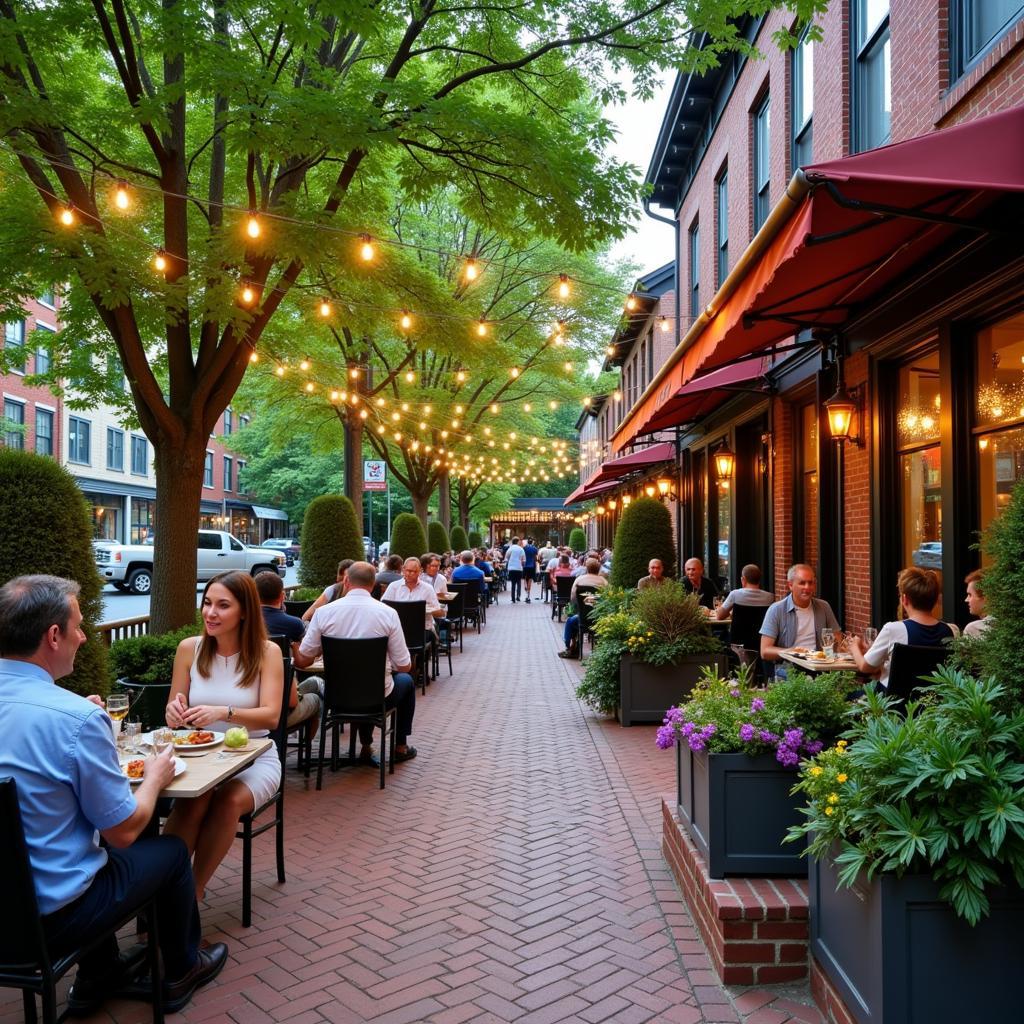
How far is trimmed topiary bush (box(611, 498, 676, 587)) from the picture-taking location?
1148 cm

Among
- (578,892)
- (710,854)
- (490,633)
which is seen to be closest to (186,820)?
(578,892)

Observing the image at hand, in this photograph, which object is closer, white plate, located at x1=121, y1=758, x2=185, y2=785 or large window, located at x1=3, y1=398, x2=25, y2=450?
white plate, located at x1=121, y1=758, x2=185, y2=785

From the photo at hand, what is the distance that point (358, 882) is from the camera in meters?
4.57

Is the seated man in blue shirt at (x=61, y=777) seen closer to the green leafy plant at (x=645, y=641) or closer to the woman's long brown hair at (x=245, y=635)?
the woman's long brown hair at (x=245, y=635)

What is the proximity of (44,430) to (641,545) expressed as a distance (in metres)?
29.1

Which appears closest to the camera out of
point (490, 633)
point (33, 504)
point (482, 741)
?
point (33, 504)

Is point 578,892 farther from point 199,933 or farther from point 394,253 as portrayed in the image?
point 394,253

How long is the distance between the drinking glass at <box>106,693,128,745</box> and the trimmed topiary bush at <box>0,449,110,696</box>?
5.72 ft

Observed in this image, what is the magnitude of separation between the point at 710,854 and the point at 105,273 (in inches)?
264

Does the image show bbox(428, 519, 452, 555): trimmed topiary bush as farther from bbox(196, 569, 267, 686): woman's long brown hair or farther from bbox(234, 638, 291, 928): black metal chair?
bbox(196, 569, 267, 686): woman's long brown hair

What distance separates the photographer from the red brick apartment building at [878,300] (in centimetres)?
426

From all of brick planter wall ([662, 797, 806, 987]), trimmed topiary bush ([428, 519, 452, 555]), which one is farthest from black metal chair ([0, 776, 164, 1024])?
trimmed topiary bush ([428, 519, 452, 555])

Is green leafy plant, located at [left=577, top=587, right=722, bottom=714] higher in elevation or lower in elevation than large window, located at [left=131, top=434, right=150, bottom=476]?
lower

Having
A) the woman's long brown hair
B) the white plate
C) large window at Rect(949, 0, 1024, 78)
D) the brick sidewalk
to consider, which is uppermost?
large window at Rect(949, 0, 1024, 78)
